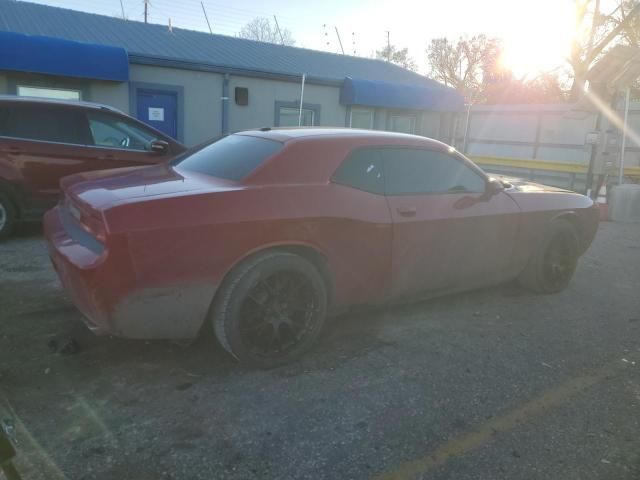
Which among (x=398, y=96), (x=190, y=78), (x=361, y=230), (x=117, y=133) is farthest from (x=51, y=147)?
(x=398, y=96)

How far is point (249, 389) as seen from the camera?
2.96 metres

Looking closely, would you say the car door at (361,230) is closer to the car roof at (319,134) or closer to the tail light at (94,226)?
the car roof at (319,134)

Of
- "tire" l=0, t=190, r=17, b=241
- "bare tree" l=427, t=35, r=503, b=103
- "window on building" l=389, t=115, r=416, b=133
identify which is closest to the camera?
"tire" l=0, t=190, r=17, b=241

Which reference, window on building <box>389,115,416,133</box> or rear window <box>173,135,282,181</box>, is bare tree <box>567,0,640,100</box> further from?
rear window <box>173,135,282,181</box>

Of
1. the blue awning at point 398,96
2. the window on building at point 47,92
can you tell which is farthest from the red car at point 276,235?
the blue awning at point 398,96

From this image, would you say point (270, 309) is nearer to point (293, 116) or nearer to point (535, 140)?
point (293, 116)

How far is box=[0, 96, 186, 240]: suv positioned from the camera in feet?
19.5

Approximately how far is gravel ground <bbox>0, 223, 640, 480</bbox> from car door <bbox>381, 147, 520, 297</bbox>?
40 centimetres

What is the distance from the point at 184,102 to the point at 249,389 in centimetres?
1030

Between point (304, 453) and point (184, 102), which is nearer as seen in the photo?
point (304, 453)

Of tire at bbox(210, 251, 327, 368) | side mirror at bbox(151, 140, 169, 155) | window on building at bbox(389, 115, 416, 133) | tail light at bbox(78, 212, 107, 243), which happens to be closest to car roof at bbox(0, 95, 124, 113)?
side mirror at bbox(151, 140, 169, 155)

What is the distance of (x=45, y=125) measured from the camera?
6.20 meters

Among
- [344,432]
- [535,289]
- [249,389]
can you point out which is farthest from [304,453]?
[535,289]

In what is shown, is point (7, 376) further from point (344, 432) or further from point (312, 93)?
point (312, 93)
